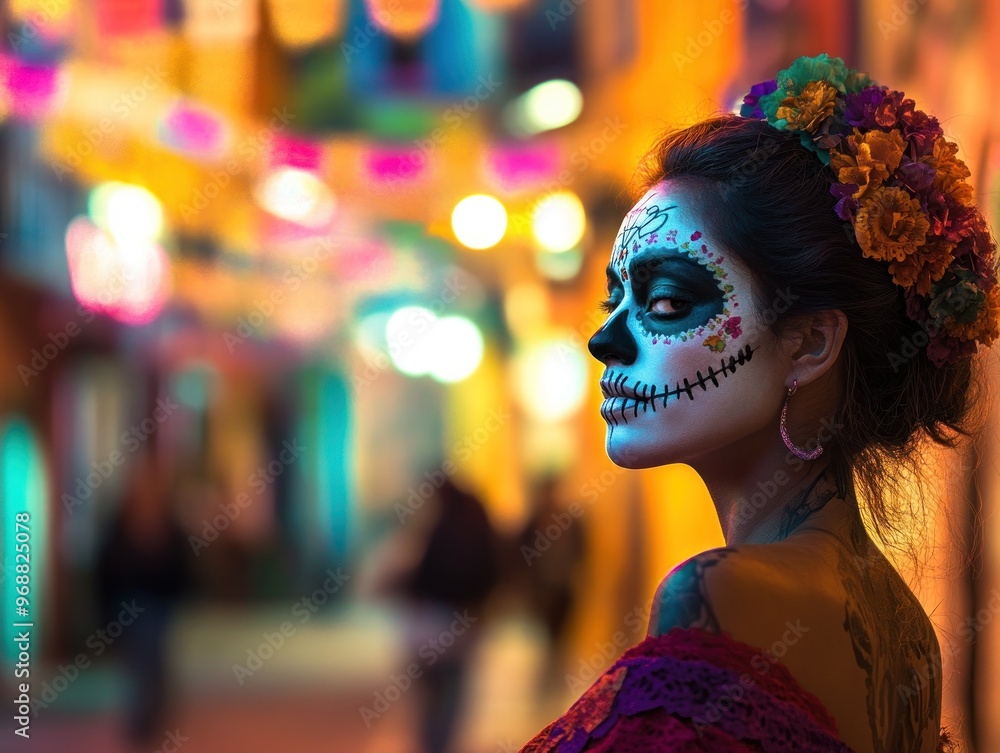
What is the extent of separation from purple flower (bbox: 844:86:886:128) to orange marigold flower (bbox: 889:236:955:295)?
19 cm

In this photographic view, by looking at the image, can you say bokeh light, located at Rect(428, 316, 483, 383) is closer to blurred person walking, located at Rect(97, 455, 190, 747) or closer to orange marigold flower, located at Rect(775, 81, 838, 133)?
blurred person walking, located at Rect(97, 455, 190, 747)

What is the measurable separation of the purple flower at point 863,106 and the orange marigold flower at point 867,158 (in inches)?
0.7

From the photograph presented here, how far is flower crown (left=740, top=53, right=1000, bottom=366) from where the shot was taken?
4.64ft

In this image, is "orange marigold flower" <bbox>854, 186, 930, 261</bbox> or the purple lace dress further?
"orange marigold flower" <bbox>854, 186, 930, 261</bbox>

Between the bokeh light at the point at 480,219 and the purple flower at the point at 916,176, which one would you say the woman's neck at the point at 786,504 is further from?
the bokeh light at the point at 480,219

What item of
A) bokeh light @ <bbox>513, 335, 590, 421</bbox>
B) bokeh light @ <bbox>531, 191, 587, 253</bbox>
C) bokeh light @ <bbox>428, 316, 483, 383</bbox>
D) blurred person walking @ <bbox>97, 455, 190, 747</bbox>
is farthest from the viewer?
bokeh light @ <bbox>428, 316, 483, 383</bbox>

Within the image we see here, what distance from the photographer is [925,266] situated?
4.82 feet

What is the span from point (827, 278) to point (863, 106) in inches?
10.8

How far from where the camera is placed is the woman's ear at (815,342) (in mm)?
1406

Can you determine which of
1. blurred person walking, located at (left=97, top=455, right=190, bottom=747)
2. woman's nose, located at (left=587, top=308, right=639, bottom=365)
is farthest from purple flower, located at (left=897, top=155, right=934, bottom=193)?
blurred person walking, located at (left=97, top=455, right=190, bottom=747)

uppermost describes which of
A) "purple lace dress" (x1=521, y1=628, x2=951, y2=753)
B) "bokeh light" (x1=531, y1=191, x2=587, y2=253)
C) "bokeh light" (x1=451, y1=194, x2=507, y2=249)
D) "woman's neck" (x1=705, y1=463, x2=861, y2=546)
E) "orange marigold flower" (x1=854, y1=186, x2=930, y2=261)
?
"bokeh light" (x1=451, y1=194, x2=507, y2=249)

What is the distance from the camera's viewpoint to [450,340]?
8.71 meters

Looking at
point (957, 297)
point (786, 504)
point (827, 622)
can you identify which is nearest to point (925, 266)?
point (957, 297)

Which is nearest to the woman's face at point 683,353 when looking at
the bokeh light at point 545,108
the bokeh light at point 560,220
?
the bokeh light at point 545,108
